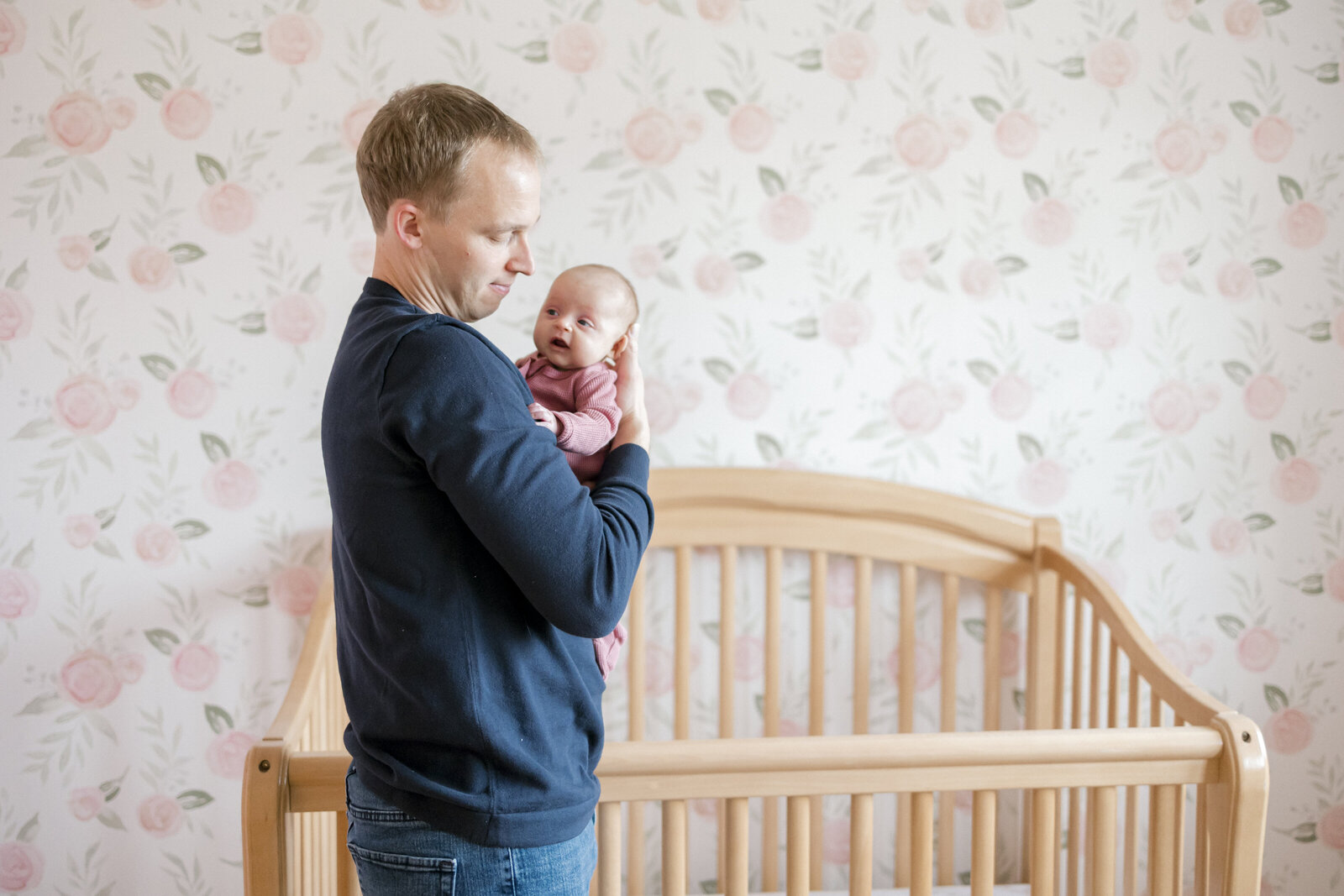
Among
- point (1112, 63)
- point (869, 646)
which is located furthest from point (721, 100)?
point (869, 646)

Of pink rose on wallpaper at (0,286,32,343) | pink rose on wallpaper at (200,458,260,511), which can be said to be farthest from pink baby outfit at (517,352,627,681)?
pink rose on wallpaper at (0,286,32,343)

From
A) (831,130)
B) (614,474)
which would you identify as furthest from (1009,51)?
(614,474)

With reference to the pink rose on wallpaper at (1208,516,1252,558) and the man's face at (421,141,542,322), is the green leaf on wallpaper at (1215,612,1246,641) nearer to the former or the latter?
the pink rose on wallpaper at (1208,516,1252,558)

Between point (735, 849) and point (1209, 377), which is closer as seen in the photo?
point (735, 849)

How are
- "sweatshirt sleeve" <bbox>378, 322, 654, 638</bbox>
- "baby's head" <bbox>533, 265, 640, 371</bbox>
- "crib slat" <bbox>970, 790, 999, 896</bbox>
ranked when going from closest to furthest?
"sweatshirt sleeve" <bbox>378, 322, 654, 638</bbox>
"baby's head" <bbox>533, 265, 640, 371</bbox>
"crib slat" <bbox>970, 790, 999, 896</bbox>

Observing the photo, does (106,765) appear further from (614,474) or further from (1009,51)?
(1009,51)

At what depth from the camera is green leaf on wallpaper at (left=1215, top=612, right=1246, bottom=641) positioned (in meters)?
1.87

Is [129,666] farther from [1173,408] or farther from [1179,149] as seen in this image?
[1179,149]

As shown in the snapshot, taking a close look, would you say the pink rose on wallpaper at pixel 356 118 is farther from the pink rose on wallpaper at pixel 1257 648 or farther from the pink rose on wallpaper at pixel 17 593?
the pink rose on wallpaper at pixel 1257 648

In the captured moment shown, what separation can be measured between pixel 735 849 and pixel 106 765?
1.29 metres

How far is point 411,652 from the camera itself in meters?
0.80

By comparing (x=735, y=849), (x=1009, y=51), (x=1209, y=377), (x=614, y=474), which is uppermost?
(x=1009, y=51)

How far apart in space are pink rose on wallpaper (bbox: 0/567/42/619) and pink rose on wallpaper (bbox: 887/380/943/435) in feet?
5.07

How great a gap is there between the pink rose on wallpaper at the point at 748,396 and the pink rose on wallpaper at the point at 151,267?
38.8 inches
